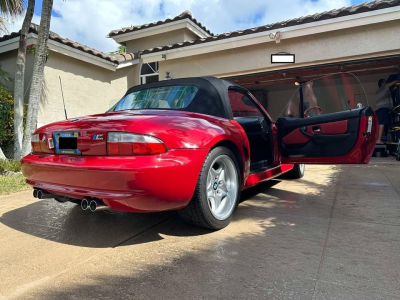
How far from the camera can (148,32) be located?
1167cm

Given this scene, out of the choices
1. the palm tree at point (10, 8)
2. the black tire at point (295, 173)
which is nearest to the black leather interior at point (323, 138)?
the black tire at point (295, 173)

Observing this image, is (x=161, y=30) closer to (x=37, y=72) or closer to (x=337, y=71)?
(x=37, y=72)

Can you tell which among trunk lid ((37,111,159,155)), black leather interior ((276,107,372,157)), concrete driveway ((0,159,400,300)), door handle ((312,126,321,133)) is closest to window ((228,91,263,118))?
black leather interior ((276,107,372,157))

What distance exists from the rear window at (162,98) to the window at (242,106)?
0.52 metres

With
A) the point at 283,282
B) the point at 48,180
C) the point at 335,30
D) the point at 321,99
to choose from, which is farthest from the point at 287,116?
the point at 335,30

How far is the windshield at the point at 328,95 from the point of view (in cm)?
387

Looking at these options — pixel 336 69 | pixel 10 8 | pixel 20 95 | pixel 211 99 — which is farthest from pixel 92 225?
pixel 336 69

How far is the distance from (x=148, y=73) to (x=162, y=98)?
8243 millimetres

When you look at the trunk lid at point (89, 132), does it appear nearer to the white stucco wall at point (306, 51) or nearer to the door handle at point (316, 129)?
the door handle at point (316, 129)

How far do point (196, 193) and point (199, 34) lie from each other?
1082 cm

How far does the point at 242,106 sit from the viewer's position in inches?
147

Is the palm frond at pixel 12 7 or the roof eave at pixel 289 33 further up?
the palm frond at pixel 12 7

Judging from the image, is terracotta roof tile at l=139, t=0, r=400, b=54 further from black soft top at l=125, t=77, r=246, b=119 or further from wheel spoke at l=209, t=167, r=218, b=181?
wheel spoke at l=209, t=167, r=218, b=181

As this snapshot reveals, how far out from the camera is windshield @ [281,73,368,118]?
3.87 m
